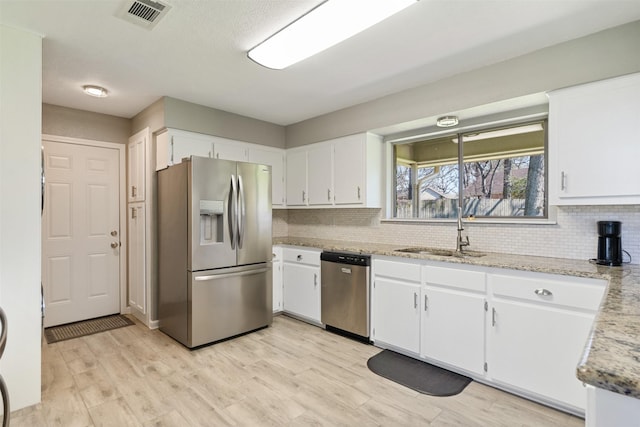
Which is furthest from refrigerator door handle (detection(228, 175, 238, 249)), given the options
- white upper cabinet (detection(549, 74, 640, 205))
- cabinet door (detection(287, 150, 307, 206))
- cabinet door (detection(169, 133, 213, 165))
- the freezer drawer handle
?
white upper cabinet (detection(549, 74, 640, 205))

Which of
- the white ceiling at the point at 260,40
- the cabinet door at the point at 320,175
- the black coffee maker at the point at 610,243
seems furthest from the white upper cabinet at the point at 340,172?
the black coffee maker at the point at 610,243

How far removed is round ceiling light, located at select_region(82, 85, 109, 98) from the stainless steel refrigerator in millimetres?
881

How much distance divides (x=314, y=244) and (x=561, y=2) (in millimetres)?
2732

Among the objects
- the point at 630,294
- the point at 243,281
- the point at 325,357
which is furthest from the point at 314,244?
the point at 630,294

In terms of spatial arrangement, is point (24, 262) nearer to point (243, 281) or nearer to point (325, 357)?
point (243, 281)

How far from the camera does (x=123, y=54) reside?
2.40m

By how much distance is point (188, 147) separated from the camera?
343 cm

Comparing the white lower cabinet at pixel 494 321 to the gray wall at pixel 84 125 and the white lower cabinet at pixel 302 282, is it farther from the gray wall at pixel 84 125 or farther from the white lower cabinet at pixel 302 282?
the gray wall at pixel 84 125

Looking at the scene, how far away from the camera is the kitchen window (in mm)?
2777

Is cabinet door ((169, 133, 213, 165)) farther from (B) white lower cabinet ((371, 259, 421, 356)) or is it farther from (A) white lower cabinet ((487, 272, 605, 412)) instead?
(A) white lower cabinet ((487, 272, 605, 412))

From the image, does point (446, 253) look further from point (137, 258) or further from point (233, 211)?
point (137, 258)

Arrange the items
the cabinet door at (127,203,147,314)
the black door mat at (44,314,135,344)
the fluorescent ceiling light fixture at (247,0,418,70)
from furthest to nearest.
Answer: the cabinet door at (127,203,147,314)
the black door mat at (44,314,135,344)
the fluorescent ceiling light fixture at (247,0,418,70)

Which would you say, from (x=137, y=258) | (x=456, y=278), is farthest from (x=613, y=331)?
(x=137, y=258)

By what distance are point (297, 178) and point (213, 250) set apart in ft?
5.23
